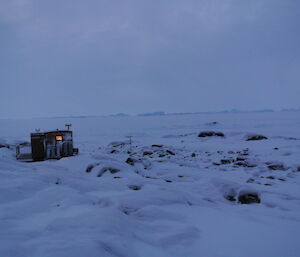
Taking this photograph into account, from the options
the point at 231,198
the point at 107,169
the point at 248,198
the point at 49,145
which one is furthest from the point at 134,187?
the point at 49,145

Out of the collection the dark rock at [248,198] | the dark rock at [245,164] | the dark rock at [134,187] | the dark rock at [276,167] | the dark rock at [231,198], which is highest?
the dark rock at [134,187]

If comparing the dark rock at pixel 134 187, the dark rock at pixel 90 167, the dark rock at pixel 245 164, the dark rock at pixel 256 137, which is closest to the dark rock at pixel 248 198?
the dark rock at pixel 134 187

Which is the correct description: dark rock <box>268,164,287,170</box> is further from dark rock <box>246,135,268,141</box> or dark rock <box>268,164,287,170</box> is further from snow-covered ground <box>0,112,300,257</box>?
dark rock <box>246,135,268,141</box>

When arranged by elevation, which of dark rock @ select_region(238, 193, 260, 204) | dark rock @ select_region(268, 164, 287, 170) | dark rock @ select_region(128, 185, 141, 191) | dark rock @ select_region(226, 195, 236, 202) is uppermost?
dark rock @ select_region(128, 185, 141, 191)

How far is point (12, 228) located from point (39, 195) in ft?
5.50

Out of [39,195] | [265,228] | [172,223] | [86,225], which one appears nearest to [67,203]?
[39,195]

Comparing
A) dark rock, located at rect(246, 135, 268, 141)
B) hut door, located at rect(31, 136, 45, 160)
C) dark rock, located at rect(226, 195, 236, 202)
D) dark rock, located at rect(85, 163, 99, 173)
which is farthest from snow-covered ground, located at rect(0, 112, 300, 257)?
dark rock, located at rect(246, 135, 268, 141)

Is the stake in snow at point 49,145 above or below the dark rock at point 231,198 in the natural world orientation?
above

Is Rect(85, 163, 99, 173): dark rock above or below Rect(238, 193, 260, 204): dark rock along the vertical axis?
above

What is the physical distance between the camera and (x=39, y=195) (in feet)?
17.6

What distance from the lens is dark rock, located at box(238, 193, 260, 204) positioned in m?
6.44

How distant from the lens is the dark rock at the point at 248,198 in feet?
21.1

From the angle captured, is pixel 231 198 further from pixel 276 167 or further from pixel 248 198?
pixel 276 167

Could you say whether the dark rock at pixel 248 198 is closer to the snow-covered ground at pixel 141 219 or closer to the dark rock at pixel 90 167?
the snow-covered ground at pixel 141 219
